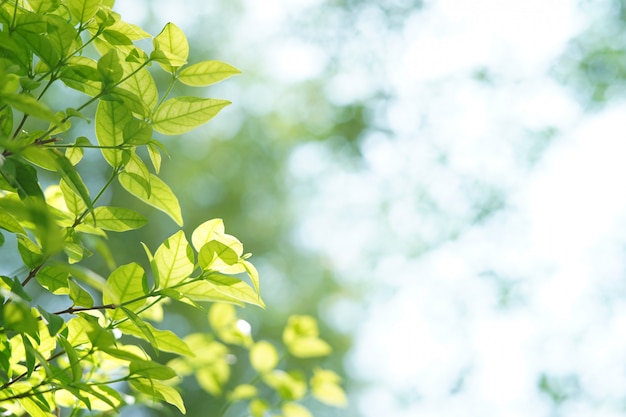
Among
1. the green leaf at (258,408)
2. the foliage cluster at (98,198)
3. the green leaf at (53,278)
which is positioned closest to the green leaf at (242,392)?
the green leaf at (258,408)

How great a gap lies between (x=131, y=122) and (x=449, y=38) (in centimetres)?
511

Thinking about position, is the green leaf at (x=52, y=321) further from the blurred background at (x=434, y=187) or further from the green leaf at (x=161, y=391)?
the blurred background at (x=434, y=187)

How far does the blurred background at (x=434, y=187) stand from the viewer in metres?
5.06

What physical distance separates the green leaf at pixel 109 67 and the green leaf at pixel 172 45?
41 millimetres

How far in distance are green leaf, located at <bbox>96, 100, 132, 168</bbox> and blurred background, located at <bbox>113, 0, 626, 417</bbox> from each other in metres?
4.66

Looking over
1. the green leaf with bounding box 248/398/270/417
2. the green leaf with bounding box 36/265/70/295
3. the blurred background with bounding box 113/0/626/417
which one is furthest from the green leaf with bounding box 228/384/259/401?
the blurred background with bounding box 113/0/626/417

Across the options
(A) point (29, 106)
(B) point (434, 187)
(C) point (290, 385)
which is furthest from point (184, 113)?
(B) point (434, 187)

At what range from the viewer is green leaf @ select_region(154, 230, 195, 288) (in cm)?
36

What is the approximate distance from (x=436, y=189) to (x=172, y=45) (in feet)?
16.6

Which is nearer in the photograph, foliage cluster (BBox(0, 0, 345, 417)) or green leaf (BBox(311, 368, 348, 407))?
foliage cluster (BBox(0, 0, 345, 417))

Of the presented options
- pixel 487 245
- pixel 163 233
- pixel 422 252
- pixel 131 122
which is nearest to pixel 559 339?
pixel 487 245

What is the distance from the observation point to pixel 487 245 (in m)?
5.23

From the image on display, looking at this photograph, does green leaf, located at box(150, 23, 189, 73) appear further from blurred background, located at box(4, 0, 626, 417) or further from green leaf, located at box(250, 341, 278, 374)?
blurred background, located at box(4, 0, 626, 417)

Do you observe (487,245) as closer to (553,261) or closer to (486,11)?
(553,261)
